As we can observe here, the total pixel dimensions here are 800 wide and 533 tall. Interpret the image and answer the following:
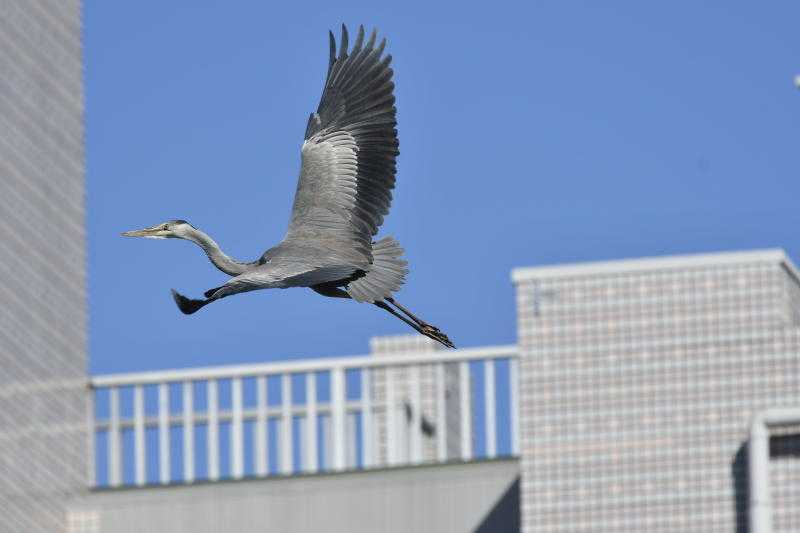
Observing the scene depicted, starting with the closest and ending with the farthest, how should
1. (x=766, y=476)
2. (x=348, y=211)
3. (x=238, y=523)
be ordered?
1. (x=348, y=211)
2. (x=766, y=476)
3. (x=238, y=523)

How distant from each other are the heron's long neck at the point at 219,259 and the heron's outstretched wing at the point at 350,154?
91cm

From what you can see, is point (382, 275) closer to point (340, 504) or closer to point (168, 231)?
point (168, 231)

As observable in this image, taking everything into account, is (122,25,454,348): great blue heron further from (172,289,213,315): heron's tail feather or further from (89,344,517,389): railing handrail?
(89,344,517,389): railing handrail

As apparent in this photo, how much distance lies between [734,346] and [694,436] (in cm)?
78

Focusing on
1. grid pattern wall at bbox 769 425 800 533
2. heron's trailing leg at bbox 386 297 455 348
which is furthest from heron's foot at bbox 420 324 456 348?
grid pattern wall at bbox 769 425 800 533

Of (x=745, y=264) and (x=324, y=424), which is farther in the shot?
(x=324, y=424)

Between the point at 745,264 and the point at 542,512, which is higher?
the point at 745,264

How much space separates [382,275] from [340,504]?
1089 centimetres

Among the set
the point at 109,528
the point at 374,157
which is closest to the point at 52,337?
the point at 109,528

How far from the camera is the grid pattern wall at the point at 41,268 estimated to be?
28734mm

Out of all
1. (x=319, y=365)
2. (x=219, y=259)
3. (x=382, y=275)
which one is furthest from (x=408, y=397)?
(x=219, y=259)

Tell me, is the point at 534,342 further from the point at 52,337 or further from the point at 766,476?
the point at 52,337

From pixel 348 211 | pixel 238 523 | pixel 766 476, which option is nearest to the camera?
pixel 348 211

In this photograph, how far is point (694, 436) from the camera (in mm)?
27062
